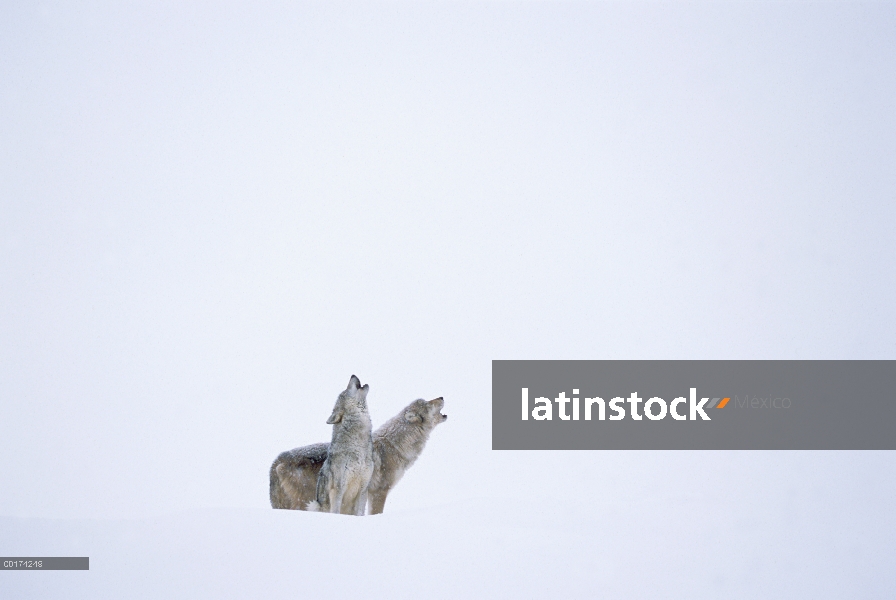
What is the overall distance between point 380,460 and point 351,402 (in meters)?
1.27

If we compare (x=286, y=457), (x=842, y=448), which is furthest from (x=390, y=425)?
(x=842, y=448)

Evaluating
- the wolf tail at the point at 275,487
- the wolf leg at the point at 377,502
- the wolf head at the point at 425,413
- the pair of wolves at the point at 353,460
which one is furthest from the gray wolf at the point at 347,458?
the wolf head at the point at 425,413

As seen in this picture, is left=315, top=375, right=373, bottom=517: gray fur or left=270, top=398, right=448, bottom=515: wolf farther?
left=270, top=398, right=448, bottom=515: wolf

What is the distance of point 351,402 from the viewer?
1028cm

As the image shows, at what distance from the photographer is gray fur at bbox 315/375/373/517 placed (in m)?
10.1

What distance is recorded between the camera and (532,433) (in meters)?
14.1

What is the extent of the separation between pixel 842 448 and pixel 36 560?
13.7 m

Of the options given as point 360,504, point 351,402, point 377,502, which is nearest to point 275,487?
point 360,504

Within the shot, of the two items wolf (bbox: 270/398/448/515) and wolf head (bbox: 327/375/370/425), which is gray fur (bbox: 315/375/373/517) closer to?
wolf head (bbox: 327/375/370/425)

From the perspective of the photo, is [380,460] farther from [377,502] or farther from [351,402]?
[351,402]

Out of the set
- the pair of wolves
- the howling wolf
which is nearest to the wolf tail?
the pair of wolves

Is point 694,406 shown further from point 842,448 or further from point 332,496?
point 332,496

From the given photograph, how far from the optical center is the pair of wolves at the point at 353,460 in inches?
400

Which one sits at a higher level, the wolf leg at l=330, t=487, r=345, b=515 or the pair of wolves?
the pair of wolves
